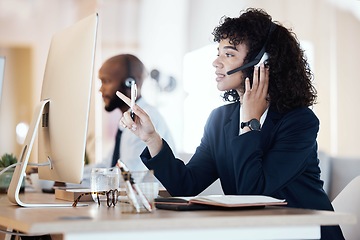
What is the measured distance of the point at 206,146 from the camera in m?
2.43

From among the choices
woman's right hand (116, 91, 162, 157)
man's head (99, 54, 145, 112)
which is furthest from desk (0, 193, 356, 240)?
man's head (99, 54, 145, 112)

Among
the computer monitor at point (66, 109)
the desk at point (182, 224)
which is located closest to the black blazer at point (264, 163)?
the computer monitor at point (66, 109)

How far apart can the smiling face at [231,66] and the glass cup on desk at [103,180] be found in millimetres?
553

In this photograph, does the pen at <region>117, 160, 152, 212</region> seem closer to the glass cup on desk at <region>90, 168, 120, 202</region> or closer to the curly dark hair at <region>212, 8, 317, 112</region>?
the glass cup on desk at <region>90, 168, 120, 202</region>

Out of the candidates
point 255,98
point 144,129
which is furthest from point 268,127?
point 144,129

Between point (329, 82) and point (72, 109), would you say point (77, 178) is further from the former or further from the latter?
point (329, 82)

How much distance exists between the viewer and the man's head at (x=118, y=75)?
3830 millimetres

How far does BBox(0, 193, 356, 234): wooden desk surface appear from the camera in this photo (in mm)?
1277

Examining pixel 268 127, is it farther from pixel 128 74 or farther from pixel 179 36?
pixel 179 36

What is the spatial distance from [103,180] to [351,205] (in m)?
0.95

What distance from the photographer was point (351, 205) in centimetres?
237

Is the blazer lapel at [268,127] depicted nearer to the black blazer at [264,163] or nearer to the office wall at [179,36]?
the black blazer at [264,163]

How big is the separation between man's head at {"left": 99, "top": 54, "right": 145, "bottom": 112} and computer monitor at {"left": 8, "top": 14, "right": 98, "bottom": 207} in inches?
68.2

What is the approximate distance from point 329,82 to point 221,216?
272cm
